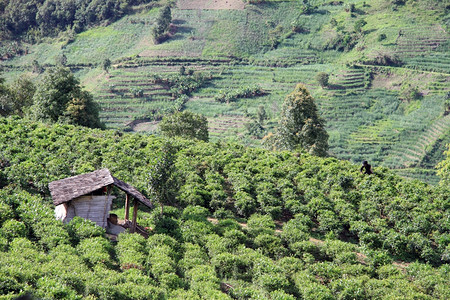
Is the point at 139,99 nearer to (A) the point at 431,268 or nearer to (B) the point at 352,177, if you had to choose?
(B) the point at 352,177

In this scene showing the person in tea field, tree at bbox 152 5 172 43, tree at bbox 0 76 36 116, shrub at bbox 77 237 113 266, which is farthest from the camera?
tree at bbox 152 5 172 43

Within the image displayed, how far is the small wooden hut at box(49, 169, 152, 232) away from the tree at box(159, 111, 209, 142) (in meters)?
28.8

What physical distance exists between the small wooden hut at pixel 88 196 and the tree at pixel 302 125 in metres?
28.1

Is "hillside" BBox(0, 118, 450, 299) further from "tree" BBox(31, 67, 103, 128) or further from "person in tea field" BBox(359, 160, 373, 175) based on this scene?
"tree" BBox(31, 67, 103, 128)

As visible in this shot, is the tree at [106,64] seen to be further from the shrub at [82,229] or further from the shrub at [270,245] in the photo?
the shrub at [270,245]

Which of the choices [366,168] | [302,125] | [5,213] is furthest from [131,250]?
[302,125]

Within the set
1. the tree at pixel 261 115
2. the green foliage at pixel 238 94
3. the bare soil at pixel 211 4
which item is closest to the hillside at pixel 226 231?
the tree at pixel 261 115

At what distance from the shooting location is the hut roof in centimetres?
2495

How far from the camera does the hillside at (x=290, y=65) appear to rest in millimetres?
91688

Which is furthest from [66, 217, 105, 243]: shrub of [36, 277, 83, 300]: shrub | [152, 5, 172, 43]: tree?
[152, 5, 172, 43]: tree

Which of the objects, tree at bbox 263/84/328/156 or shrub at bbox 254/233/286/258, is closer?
shrub at bbox 254/233/286/258

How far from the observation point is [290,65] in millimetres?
124812

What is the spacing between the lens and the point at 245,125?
93125mm

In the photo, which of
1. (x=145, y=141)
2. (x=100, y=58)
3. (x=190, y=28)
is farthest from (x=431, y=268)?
(x=190, y=28)
